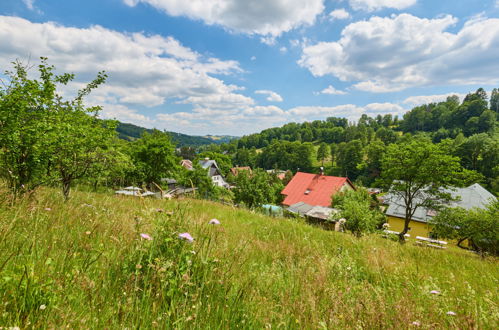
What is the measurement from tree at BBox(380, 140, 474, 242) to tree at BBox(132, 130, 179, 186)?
80.7ft

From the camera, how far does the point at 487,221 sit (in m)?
15.5

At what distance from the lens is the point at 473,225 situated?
16125 millimetres

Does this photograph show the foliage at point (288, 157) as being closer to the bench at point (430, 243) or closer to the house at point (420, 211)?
the house at point (420, 211)

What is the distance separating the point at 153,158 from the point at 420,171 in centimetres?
2821

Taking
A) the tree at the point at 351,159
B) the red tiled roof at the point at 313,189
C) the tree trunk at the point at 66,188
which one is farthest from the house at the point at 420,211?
the tree at the point at 351,159

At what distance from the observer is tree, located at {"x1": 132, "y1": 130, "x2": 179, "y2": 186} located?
27391 millimetres

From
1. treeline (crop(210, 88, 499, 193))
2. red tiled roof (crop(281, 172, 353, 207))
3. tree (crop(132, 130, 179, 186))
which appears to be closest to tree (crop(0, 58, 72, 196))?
tree (crop(132, 130, 179, 186))

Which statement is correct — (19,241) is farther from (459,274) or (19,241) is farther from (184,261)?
(459,274)

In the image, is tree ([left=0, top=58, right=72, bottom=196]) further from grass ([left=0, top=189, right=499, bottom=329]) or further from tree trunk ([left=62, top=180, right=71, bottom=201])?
grass ([left=0, top=189, right=499, bottom=329])

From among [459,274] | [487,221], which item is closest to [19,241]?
[459,274]

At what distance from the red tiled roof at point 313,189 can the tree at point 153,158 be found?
2254 cm

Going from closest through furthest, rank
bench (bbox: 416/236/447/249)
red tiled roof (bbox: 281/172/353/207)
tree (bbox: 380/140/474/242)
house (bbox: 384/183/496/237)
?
bench (bbox: 416/236/447/249), tree (bbox: 380/140/474/242), house (bbox: 384/183/496/237), red tiled roof (bbox: 281/172/353/207)

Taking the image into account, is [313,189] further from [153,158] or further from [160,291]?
[160,291]

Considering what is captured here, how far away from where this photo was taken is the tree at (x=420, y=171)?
58.4 ft
